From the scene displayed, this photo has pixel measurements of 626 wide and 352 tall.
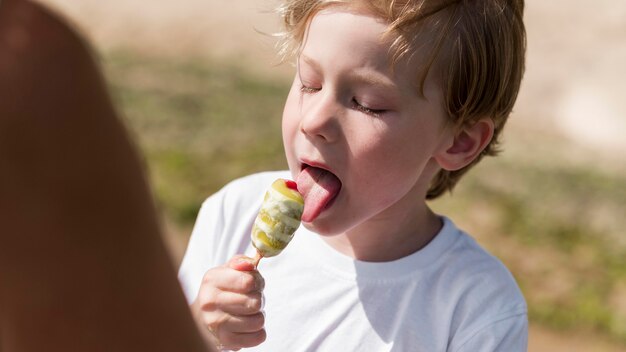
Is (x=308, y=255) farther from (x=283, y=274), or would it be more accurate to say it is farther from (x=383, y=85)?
(x=383, y=85)

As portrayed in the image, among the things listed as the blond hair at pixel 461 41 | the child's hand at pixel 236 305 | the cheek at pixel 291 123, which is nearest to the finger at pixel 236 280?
the child's hand at pixel 236 305

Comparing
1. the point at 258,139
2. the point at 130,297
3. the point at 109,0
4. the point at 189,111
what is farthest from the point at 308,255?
the point at 109,0

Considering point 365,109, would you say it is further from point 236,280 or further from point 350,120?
point 236,280

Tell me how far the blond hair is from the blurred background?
1.73 feet

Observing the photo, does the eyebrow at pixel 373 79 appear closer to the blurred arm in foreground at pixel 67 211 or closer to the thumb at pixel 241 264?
the thumb at pixel 241 264

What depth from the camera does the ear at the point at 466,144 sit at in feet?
6.97

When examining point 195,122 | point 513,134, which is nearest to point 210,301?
point 195,122

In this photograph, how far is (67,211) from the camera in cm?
76

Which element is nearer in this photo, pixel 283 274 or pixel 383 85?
pixel 383 85

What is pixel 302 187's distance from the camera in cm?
189

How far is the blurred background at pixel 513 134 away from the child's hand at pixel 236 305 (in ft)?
2.76

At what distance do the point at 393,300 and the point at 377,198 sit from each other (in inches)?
10.5

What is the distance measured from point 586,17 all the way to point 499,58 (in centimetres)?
939

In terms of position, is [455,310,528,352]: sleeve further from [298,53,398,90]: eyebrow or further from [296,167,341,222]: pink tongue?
[298,53,398,90]: eyebrow
